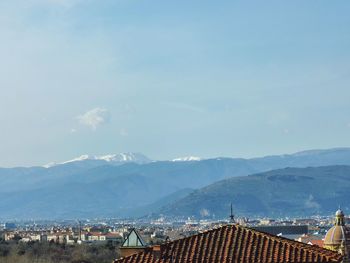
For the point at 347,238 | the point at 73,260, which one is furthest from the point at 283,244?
the point at 73,260

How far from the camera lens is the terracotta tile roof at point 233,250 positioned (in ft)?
78.2

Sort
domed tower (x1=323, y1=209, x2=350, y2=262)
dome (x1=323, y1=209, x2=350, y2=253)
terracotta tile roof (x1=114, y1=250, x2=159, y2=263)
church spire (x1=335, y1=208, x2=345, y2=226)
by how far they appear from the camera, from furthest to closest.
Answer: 1. church spire (x1=335, y1=208, x2=345, y2=226)
2. dome (x1=323, y1=209, x2=350, y2=253)
3. domed tower (x1=323, y1=209, x2=350, y2=262)
4. terracotta tile roof (x1=114, y1=250, x2=159, y2=263)

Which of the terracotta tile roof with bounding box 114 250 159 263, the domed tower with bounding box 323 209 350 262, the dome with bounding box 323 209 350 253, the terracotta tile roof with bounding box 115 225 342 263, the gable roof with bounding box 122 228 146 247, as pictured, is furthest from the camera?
the dome with bounding box 323 209 350 253

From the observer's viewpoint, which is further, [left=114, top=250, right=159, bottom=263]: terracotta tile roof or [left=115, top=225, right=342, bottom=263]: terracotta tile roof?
[left=114, top=250, right=159, bottom=263]: terracotta tile roof

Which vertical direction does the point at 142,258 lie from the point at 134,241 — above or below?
below

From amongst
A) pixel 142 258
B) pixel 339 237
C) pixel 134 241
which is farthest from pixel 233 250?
pixel 339 237

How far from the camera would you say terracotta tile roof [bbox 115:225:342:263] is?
938 inches

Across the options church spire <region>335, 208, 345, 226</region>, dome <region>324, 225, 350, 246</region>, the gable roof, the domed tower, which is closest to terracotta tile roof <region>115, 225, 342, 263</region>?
the gable roof

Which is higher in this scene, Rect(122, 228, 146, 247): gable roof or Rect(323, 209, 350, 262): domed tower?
→ Rect(122, 228, 146, 247): gable roof

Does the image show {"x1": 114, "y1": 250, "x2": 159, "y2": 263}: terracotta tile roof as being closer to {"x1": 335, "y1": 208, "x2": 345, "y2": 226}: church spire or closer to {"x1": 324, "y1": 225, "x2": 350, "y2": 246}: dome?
{"x1": 324, "y1": 225, "x2": 350, "y2": 246}: dome

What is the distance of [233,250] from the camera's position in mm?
24453

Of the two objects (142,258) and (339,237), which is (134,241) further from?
(339,237)

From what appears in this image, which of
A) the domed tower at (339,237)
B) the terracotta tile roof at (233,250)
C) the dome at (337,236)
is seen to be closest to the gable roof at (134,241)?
the terracotta tile roof at (233,250)

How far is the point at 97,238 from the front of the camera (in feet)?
461
